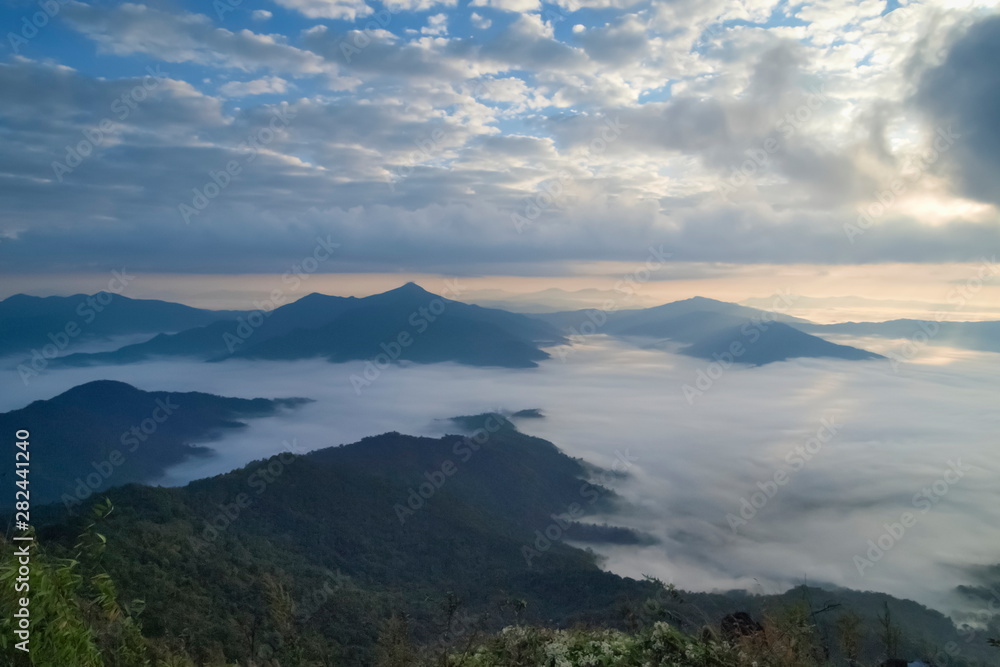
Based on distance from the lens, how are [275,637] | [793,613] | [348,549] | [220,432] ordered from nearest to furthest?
[793,613]
[275,637]
[348,549]
[220,432]

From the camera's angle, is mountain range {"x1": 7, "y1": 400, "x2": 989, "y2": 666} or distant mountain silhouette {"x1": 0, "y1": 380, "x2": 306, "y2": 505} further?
distant mountain silhouette {"x1": 0, "y1": 380, "x2": 306, "y2": 505}

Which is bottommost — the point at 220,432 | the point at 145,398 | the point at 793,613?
the point at 220,432

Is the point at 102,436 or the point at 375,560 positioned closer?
the point at 375,560

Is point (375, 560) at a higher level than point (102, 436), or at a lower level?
higher

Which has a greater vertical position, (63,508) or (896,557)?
(63,508)

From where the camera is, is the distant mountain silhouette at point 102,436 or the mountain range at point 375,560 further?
the distant mountain silhouette at point 102,436

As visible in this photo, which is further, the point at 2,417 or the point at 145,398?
the point at 145,398

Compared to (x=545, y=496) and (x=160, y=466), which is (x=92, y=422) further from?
(x=545, y=496)

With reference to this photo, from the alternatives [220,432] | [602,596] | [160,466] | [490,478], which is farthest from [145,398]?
[602,596]
